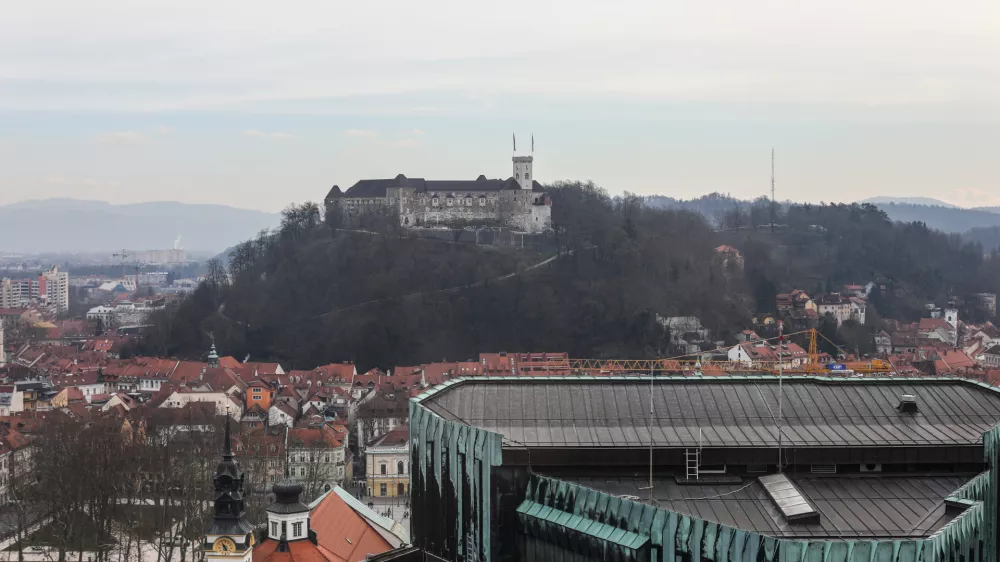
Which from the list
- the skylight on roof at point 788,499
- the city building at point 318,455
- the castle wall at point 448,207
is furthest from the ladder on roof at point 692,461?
the castle wall at point 448,207

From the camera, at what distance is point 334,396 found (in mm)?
80500

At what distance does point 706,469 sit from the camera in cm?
2242

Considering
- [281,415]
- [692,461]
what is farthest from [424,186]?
[692,461]

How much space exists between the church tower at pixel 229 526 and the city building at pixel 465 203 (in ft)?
300

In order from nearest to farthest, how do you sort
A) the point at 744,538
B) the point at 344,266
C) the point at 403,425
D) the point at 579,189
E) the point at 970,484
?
the point at 744,538 → the point at 970,484 → the point at 403,425 → the point at 344,266 → the point at 579,189

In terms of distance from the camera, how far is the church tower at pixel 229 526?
33.4m

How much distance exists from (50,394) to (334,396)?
64.9 feet

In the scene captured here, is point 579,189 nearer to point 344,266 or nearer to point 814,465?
point 344,266

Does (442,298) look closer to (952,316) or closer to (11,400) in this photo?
(11,400)

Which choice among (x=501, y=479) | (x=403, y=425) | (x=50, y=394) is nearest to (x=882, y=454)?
(x=501, y=479)

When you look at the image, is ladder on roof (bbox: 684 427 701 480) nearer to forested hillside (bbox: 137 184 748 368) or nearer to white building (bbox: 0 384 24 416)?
white building (bbox: 0 384 24 416)

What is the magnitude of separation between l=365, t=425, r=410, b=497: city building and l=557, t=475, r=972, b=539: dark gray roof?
1552 inches

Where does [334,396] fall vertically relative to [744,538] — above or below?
below

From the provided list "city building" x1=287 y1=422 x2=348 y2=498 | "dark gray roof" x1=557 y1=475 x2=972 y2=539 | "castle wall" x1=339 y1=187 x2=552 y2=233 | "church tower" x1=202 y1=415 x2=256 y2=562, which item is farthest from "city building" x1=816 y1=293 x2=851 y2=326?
"dark gray roof" x1=557 y1=475 x2=972 y2=539
